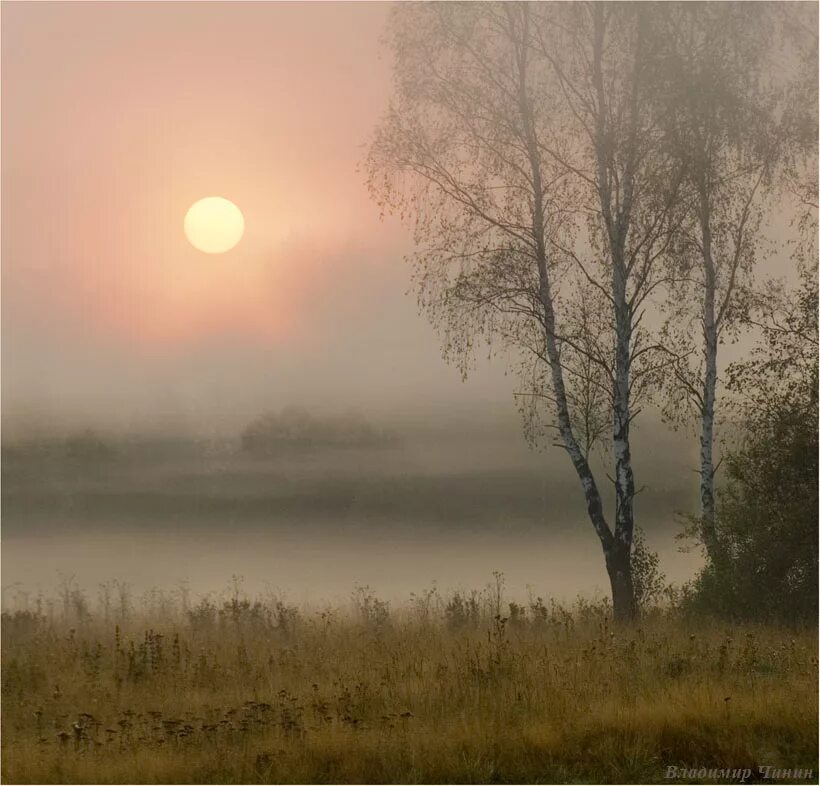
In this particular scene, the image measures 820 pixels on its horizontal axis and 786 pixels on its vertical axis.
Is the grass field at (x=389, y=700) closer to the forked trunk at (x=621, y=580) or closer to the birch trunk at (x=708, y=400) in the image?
the forked trunk at (x=621, y=580)

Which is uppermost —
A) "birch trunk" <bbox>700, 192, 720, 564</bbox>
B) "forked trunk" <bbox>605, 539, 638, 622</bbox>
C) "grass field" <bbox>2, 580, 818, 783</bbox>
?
"birch trunk" <bbox>700, 192, 720, 564</bbox>

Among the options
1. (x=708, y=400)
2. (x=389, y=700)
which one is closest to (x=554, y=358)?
(x=708, y=400)

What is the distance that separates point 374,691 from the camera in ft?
37.9

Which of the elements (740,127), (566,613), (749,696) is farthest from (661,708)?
(740,127)

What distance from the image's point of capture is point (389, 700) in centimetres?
1130

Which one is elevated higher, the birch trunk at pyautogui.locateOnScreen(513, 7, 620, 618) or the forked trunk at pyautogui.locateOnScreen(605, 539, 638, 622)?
the birch trunk at pyautogui.locateOnScreen(513, 7, 620, 618)

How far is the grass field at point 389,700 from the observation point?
9648 mm

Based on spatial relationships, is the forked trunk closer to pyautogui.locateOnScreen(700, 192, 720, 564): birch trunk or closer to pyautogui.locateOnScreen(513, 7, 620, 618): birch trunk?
pyautogui.locateOnScreen(513, 7, 620, 618): birch trunk

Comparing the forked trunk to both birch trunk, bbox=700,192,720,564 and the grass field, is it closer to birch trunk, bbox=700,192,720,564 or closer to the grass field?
the grass field

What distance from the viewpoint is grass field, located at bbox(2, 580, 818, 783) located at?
9648 mm

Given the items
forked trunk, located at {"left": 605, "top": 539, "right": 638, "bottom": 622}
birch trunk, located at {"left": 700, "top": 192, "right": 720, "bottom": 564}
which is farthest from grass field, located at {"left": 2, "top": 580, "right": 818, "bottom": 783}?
birch trunk, located at {"left": 700, "top": 192, "right": 720, "bottom": 564}

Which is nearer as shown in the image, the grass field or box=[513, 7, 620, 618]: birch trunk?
the grass field

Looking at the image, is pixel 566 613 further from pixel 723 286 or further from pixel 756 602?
pixel 723 286

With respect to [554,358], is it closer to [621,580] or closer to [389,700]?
[621,580]
